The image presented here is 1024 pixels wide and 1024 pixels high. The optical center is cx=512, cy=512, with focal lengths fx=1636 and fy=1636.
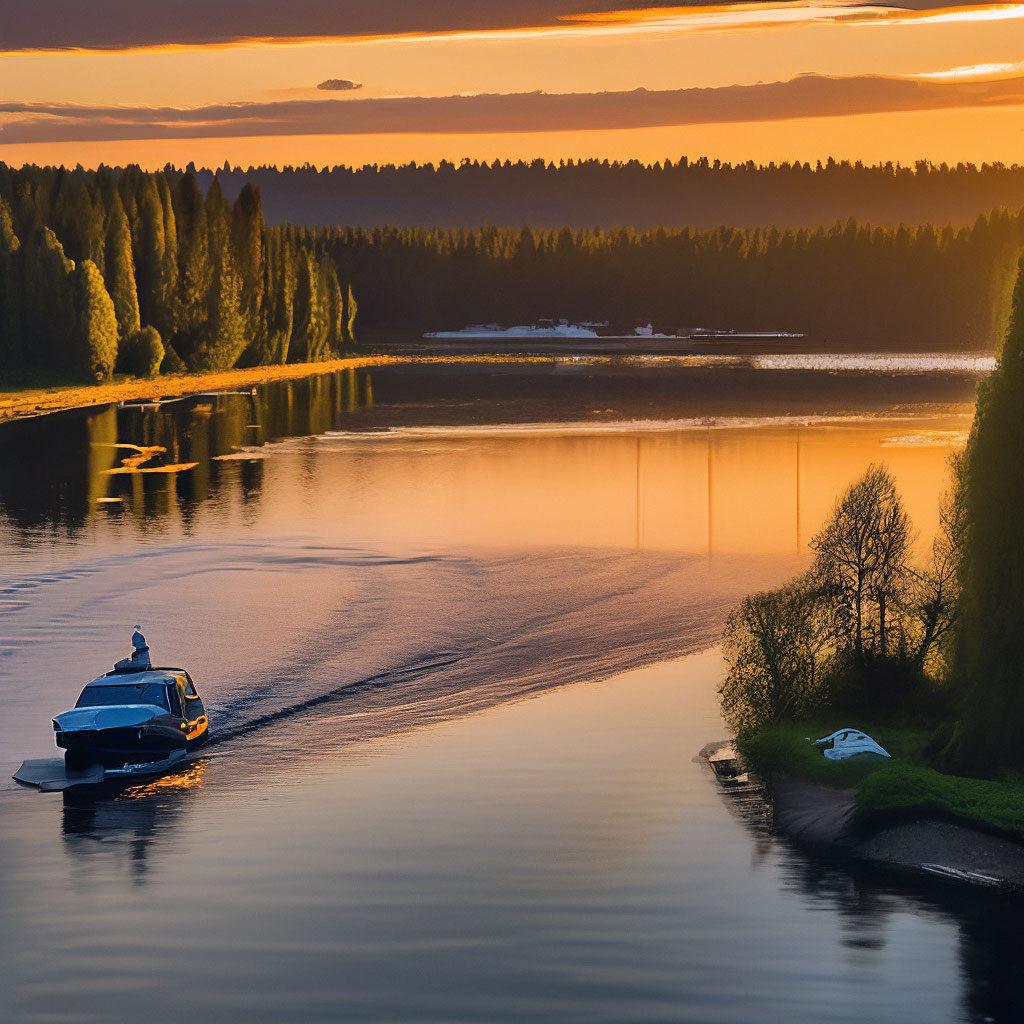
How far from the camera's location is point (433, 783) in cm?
2431

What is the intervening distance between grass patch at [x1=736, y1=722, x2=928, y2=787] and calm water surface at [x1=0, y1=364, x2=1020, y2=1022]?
932 millimetres

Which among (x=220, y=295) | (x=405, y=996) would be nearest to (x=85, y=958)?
(x=405, y=996)

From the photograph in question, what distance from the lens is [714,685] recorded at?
3059cm

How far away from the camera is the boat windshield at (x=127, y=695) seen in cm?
2542

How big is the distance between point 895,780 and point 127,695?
11735 mm

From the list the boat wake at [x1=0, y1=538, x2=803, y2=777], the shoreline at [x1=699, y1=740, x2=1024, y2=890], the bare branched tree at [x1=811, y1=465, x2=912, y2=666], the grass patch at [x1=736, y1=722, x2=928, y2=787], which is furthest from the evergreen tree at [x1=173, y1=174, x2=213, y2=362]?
the shoreline at [x1=699, y1=740, x2=1024, y2=890]

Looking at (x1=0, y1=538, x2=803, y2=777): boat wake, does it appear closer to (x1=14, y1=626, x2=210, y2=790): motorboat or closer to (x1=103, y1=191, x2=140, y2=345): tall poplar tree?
(x1=14, y1=626, x2=210, y2=790): motorboat

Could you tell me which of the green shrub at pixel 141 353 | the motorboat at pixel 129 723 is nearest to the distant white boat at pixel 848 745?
the motorboat at pixel 129 723

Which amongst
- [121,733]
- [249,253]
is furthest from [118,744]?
[249,253]

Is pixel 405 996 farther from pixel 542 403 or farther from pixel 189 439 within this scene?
pixel 542 403

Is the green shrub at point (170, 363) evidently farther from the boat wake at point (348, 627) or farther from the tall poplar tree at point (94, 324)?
the boat wake at point (348, 627)

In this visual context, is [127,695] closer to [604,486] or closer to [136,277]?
[604,486]

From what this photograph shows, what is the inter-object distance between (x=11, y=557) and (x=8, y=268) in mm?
63468

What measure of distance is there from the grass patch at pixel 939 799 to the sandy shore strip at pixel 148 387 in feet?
250
